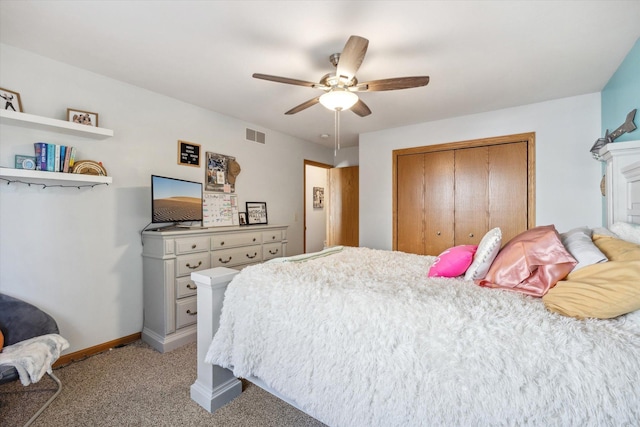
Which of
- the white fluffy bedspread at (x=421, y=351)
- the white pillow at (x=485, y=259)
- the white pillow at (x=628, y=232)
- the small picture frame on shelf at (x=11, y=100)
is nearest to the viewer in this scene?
the white fluffy bedspread at (x=421, y=351)

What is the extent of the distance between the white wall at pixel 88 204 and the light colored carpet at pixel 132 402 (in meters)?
0.45

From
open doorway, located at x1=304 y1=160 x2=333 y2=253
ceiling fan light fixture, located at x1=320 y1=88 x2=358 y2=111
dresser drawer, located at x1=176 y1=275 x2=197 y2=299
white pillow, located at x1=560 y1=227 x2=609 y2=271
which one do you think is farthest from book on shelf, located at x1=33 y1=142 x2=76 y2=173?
open doorway, located at x1=304 y1=160 x2=333 y2=253

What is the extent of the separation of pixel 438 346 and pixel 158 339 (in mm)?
2516

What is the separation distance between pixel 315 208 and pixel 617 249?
16.5 ft

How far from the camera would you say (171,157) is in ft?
9.71

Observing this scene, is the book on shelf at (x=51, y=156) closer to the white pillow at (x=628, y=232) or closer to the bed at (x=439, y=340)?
the bed at (x=439, y=340)

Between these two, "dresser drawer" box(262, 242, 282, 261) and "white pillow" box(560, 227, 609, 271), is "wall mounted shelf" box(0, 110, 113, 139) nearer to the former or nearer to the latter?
"dresser drawer" box(262, 242, 282, 261)

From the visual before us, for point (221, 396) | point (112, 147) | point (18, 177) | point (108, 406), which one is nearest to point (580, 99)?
point (221, 396)

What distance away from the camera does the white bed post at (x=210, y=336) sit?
167 centimetres

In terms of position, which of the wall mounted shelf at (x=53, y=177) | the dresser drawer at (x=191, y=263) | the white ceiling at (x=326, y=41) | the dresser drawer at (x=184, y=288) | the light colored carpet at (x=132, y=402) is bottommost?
the light colored carpet at (x=132, y=402)

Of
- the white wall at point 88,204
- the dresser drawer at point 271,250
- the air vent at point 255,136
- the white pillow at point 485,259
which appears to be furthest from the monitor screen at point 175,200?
the white pillow at point 485,259

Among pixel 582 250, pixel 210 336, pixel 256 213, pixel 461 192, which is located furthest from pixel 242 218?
pixel 582 250

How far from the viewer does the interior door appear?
4945 millimetres

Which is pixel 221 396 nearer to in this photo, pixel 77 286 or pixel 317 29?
pixel 77 286
